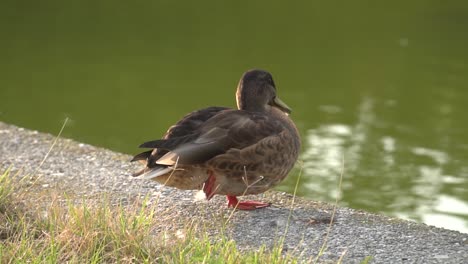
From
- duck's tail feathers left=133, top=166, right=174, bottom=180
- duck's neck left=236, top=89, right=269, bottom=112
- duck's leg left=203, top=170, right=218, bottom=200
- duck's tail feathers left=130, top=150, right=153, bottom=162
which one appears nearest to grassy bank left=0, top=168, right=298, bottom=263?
duck's tail feathers left=133, top=166, right=174, bottom=180

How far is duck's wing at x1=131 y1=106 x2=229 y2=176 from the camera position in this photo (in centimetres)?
468

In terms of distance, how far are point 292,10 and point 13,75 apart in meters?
4.49

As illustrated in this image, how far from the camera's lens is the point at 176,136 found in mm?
4812

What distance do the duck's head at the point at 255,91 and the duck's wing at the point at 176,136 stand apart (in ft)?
0.83

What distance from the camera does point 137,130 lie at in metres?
7.93

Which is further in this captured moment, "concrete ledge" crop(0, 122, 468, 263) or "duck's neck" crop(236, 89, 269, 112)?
"duck's neck" crop(236, 89, 269, 112)

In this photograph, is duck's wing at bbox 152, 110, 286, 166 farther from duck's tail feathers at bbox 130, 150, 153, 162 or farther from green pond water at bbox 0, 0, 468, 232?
green pond water at bbox 0, 0, 468, 232

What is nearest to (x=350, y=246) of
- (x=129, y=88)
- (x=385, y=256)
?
(x=385, y=256)

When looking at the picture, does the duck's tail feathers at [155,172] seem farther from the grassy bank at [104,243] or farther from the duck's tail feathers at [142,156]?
the grassy bank at [104,243]

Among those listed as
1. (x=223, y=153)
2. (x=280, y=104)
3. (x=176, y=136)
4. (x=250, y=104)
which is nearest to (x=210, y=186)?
(x=223, y=153)

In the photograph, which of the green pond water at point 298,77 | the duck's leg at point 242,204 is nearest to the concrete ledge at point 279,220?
the duck's leg at point 242,204

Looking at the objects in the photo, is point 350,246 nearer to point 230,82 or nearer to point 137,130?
point 137,130

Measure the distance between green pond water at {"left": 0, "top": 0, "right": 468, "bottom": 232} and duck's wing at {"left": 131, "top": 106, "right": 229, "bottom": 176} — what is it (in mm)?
1840

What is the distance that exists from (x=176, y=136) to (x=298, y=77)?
5147 millimetres
